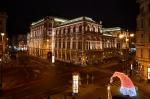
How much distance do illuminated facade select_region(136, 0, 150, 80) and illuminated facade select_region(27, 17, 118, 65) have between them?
105ft

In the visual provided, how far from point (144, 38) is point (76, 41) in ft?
128

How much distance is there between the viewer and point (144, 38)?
46.0 meters

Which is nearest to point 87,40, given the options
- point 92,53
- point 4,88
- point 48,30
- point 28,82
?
point 92,53

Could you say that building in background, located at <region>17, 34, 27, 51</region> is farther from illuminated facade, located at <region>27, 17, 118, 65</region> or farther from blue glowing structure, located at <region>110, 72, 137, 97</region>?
blue glowing structure, located at <region>110, 72, 137, 97</region>

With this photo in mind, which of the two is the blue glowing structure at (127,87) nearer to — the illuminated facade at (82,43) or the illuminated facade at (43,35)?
the illuminated facade at (82,43)

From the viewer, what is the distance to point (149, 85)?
4097 centimetres

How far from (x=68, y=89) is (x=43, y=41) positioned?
71347mm

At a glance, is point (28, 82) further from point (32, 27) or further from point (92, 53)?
point (32, 27)

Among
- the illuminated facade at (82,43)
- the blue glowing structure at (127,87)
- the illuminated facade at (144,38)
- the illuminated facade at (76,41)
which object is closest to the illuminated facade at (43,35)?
the illuminated facade at (76,41)

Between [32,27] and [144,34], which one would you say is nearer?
[144,34]

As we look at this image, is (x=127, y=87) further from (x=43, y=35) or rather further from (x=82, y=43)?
(x=43, y=35)

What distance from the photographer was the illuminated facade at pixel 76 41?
8031 cm

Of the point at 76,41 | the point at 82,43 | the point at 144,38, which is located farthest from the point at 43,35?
the point at 144,38

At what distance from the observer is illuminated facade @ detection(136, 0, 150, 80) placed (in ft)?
147
